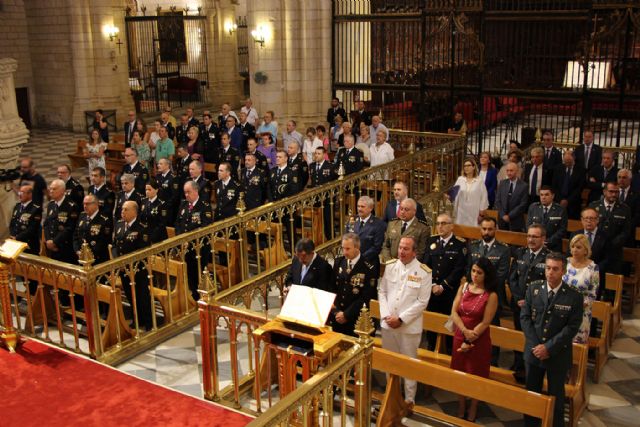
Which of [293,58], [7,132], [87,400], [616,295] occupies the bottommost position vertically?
[87,400]

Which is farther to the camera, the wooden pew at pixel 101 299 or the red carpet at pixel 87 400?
the wooden pew at pixel 101 299

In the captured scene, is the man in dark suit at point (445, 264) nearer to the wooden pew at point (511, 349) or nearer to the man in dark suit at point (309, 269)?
the wooden pew at point (511, 349)

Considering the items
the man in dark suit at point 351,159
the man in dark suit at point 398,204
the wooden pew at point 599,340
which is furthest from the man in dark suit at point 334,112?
the wooden pew at point 599,340

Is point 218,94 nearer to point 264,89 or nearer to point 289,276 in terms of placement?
point 264,89

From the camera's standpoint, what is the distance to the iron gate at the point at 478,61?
14531 mm

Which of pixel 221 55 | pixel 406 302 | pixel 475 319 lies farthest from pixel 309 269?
pixel 221 55

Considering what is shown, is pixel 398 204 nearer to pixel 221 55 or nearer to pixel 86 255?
pixel 86 255

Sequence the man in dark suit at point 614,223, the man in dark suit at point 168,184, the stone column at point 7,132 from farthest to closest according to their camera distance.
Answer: the stone column at point 7,132 → the man in dark suit at point 168,184 → the man in dark suit at point 614,223

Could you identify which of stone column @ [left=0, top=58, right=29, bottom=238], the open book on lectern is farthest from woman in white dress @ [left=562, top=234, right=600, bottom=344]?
stone column @ [left=0, top=58, right=29, bottom=238]

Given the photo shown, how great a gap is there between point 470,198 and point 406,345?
166 inches

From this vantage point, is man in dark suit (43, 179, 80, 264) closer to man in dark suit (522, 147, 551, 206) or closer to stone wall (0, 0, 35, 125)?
man in dark suit (522, 147, 551, 206)

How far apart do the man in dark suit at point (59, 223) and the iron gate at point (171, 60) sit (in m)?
18.5

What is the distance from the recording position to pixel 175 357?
25.4ft

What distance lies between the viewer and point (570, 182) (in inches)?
444
